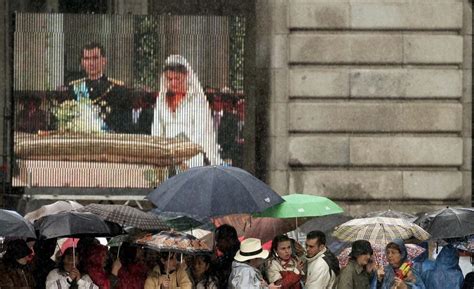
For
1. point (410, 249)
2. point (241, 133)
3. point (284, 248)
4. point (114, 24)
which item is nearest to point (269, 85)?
point (241, 133)

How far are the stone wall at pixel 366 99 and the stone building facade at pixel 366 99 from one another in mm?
14

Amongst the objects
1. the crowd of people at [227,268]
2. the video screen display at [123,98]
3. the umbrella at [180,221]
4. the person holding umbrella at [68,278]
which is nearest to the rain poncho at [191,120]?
the video screen display at [123,98]

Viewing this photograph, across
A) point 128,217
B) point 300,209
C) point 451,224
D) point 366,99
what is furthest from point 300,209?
point 366,99

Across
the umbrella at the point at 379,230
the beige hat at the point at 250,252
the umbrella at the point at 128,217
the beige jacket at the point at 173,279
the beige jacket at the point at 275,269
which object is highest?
the umbrella at the point at 128,217

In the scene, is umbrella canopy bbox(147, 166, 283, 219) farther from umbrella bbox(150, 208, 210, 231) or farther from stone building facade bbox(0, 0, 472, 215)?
stone building facade bbox(0, 0, 472, 215)

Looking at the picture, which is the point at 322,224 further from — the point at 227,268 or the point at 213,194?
the point at 213,194

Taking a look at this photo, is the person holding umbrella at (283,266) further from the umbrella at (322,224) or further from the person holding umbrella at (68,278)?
the umbrella at (322,224)

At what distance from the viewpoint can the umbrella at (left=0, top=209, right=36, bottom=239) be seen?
52.9 ft

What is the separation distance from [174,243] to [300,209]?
2.01m

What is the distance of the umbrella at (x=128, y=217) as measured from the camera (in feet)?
56.8

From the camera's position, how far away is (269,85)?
2564 centimetres

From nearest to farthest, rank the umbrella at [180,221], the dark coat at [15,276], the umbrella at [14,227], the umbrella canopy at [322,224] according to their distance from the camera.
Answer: the umbrella at [14,227] → the dark coat at [15,276] → the umbrella at [180,221] → the umbrella canopy at [322,224]

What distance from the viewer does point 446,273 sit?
1739cm

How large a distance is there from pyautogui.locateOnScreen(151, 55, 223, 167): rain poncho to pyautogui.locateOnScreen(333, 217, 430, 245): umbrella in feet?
25.7
